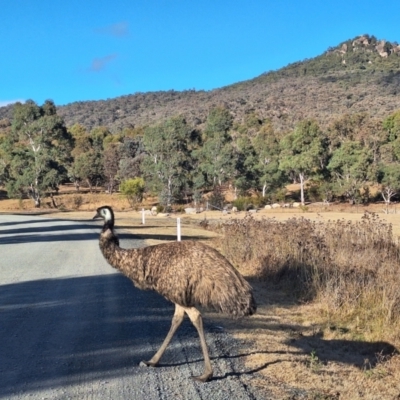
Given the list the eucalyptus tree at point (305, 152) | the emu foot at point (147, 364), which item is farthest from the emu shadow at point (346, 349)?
the eucalyptus tree at point (305, 152)

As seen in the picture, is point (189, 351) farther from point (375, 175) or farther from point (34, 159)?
point (34, 159)

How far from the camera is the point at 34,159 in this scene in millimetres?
65625

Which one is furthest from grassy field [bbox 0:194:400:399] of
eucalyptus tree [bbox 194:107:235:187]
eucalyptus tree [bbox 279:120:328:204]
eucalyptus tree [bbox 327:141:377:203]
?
eucalyptus tree [bbox 194:107:235:187]

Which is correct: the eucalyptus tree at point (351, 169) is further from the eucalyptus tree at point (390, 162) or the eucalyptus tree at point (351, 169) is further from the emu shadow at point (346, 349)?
the emu shadow at point (346, 349)

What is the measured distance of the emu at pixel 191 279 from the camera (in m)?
5.79

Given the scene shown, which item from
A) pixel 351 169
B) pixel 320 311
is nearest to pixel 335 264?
pixel 320 311

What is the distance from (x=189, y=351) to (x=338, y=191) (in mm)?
56364

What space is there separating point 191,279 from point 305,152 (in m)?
61.0

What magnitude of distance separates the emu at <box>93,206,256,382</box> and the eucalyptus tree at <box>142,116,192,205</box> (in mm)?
50531

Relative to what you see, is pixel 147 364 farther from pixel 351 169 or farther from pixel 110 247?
pixel 351 169

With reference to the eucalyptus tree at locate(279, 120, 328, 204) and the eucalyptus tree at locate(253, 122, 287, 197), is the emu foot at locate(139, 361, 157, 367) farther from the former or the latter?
the eucalyptus tree at locate(253, 122, 287, 197)

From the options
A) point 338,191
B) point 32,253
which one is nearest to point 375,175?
point 338,191

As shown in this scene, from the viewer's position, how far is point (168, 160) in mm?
63812

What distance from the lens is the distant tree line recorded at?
61.5 meters
